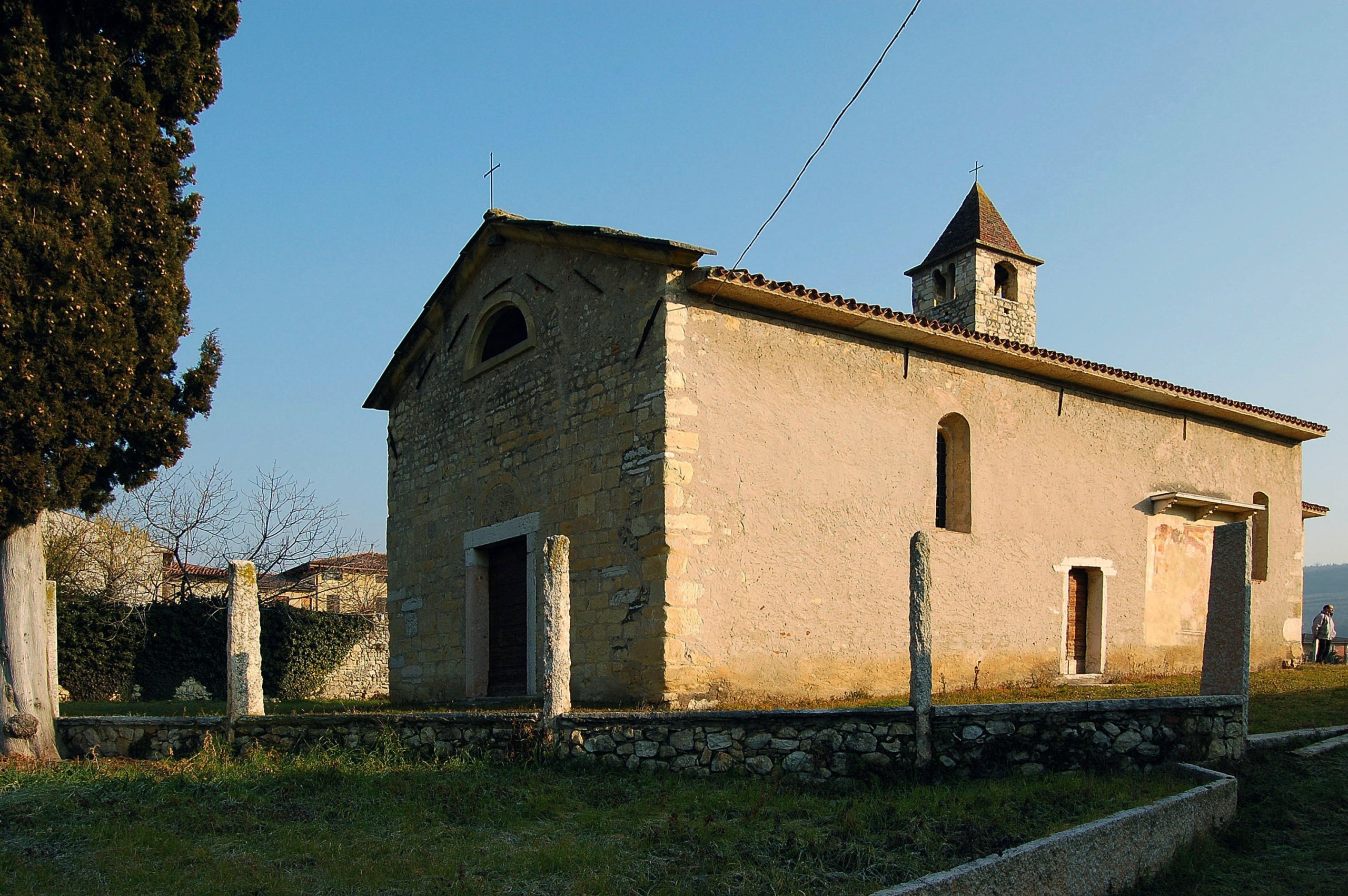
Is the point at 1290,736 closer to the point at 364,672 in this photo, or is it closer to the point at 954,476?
the point at 954,476

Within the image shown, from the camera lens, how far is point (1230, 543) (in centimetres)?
840

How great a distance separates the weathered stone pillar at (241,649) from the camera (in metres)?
10.4

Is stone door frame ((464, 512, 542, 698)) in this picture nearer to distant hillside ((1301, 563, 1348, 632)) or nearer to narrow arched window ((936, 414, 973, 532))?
narrow arched window ((936, 414, 973, 532))

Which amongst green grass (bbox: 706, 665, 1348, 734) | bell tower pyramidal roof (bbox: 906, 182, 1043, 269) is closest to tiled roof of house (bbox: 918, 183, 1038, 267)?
bell tower pyramidal roof (bbox: 906, 182, 1043, 269)

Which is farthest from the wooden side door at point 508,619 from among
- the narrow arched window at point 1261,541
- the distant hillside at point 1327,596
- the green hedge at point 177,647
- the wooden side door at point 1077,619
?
the distant hillside at point 1327,596

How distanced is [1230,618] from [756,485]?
4631 millimetres

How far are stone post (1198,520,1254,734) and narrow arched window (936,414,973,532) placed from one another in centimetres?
452

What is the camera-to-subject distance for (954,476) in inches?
518

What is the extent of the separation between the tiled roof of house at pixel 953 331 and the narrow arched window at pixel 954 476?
110 centimetres

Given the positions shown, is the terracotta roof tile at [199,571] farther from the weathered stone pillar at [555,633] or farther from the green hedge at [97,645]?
the weathered stone pillar at [555,633]

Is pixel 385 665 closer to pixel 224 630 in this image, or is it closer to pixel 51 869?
pixel 224 630

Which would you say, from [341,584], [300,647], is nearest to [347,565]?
[341,584]

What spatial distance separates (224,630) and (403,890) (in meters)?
16.3

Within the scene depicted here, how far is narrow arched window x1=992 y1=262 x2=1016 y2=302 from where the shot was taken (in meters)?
19.2
